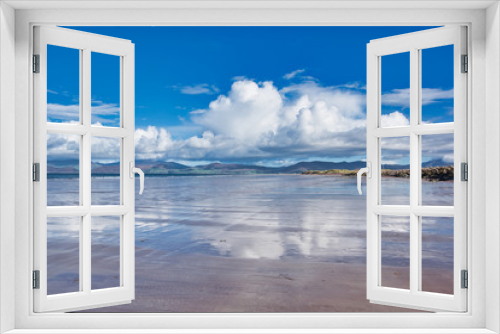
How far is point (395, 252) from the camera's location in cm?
791

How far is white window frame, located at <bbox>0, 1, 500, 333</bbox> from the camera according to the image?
6.38ft

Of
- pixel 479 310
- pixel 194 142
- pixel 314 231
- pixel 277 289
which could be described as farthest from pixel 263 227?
pixel 479 310

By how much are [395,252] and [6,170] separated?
7.36 metres

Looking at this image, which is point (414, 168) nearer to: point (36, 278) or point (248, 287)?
point (36, 278)

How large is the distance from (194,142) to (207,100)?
1841mm

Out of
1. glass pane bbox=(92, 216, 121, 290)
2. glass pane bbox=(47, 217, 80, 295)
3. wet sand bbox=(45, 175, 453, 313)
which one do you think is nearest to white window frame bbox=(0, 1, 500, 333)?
wet sand bbox=(45, 175, 453, 313)

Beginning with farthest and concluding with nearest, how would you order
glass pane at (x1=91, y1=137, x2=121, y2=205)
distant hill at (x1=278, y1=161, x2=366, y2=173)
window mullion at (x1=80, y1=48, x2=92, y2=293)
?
distant hill at (x1=278, y1=161, x2=366, y2=173) < glass pane at (x1=91, y1=137, x2=121, y2=205) < window mullion at (x1=80, y1=48, x2=92, y2=293)

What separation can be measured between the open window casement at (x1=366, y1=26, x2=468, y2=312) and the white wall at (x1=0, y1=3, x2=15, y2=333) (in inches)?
73.0

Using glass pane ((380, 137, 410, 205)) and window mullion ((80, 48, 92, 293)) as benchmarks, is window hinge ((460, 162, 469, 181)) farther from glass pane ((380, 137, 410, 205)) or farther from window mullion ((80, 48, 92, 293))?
window mullion ((80, 48, 92, 293))

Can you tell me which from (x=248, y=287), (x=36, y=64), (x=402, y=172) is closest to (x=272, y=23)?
(x=36, y=64)

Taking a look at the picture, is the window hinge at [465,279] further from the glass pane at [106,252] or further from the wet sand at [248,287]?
the glass pane at [106,252]

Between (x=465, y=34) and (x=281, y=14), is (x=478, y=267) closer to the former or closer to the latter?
(x=465, y=34)

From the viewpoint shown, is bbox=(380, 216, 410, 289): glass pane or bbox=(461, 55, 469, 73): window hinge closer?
bbox=(461, 55, 469, 73): window hinge

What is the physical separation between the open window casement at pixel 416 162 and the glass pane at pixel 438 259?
110 inches
